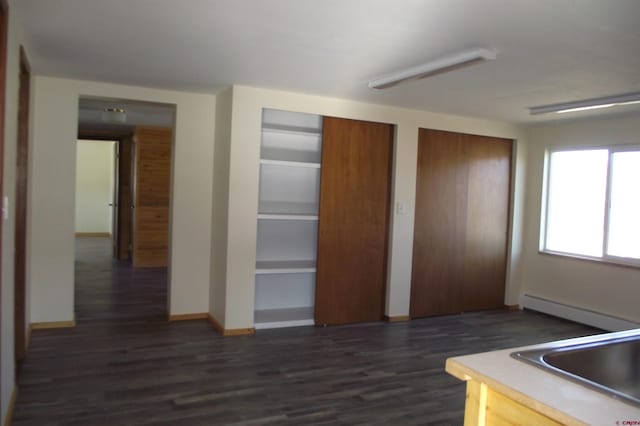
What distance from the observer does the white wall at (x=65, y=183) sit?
446cm

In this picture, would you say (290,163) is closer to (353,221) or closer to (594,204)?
(353,221)

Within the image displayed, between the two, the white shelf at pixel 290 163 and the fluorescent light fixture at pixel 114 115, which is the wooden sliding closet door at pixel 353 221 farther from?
the fluorescent light fixture at pixel 114 115

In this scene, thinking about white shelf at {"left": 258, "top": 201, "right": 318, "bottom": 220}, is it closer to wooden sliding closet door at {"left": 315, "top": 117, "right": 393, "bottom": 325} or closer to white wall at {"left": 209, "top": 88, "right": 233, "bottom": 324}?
wooden sliding closet door at {"left": 315, "top": 117, "right": 393, "bottom": 325}

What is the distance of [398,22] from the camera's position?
2639 mm

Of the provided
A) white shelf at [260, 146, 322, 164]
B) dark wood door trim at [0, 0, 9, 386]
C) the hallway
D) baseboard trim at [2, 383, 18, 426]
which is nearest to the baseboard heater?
white shelf at [260, 146, 322, 164]

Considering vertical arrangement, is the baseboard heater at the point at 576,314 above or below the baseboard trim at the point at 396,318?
above

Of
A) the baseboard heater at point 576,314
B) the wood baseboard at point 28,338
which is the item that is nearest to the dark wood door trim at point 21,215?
the wood baseboard at point 28,338

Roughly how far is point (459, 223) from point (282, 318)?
2.37 metres

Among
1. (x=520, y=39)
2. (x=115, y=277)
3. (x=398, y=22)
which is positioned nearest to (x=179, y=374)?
(x=398, y=22)

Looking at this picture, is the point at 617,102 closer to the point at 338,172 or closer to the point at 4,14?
the point at 338,172

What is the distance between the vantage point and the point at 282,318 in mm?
Result: 4938

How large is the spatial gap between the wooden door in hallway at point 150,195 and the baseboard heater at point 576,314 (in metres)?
5.54

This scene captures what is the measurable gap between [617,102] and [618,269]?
1.95 meters

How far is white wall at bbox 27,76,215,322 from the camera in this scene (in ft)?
14.6
